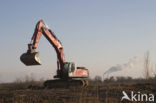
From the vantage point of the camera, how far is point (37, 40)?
78.8ft

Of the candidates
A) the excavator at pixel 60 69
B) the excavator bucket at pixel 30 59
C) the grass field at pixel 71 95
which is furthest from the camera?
the excavator at pixel 60 69

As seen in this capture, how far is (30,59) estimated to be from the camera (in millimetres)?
21312

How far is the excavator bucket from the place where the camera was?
21.3 m

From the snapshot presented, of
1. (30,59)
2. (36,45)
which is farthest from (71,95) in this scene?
(36,45)

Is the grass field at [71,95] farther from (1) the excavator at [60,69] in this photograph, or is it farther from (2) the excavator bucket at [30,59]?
(1) the excavator at [60,69]

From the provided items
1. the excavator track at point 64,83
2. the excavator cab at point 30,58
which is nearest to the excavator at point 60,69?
the excavator track at point 64,83

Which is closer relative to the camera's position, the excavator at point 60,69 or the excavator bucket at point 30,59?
the excavator bucket at point 30,59

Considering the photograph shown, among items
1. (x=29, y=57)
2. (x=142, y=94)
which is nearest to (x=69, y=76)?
(x=29, y=57)

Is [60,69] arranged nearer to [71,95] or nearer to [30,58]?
[30,58]

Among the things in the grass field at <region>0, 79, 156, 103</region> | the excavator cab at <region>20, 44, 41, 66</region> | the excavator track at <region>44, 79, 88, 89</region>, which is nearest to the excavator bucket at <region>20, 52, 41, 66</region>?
the excavator cab at <region>20, 44, 41, 66</region>

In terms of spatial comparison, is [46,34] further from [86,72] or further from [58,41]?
[86,72]

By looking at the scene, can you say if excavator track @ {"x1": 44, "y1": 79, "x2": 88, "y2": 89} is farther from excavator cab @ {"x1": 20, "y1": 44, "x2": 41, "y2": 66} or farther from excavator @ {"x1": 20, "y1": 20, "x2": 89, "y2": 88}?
excavator cab @ {"x1": 20, "y1": 44, "x2": 41, "y2": 66}

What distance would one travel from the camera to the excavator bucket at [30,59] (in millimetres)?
21281

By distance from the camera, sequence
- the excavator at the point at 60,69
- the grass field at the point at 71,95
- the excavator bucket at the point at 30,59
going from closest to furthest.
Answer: the grass field at the point at 71,95
the excavator bucket at the point at 30,59
the excavator at the point at 60,69
